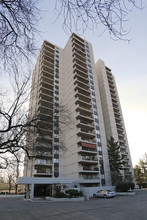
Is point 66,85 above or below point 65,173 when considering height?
above

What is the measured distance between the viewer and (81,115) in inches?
1312

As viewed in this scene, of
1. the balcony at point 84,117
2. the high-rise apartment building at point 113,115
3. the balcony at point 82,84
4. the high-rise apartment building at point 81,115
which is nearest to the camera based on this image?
the high-rise apartment building at point 81,115

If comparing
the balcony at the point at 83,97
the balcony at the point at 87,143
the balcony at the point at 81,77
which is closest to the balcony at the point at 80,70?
the balcony at the point at 81,77

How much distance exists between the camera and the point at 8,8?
2.71 metres

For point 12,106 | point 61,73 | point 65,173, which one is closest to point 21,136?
point 12,106

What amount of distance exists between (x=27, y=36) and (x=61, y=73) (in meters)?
44.7

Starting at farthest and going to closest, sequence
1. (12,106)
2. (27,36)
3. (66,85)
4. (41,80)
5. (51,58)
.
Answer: (51,58)
(66,85)
(41,80)
(12,106)
(27,36)

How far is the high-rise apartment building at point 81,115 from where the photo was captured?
2970 centimetres

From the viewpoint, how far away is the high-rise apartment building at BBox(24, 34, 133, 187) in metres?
29.7

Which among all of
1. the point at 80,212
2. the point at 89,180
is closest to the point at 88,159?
the point at 89,180

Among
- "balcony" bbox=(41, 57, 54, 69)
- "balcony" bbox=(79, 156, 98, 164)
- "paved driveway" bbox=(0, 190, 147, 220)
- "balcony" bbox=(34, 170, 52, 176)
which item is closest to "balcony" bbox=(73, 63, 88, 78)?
"balcony" bbox=(41, 57, 54, 69)

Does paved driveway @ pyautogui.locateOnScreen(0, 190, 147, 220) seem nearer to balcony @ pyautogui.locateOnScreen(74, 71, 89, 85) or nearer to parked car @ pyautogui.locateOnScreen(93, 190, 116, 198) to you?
parked car @ pyautogui.locateOnScreen(93, 190, 116, 198)

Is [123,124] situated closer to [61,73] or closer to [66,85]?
[66,85]

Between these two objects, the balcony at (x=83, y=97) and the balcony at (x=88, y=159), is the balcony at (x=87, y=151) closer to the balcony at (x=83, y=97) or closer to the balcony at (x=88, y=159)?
the balcony at (x=88, y=159)
